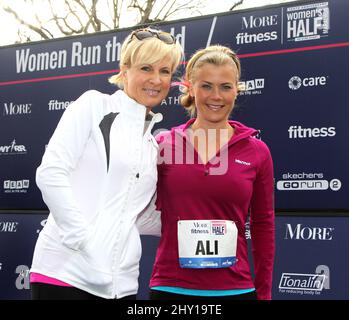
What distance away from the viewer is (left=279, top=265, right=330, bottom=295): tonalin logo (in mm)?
3648

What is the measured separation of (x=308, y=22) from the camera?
3877mm

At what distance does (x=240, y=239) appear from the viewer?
236cm

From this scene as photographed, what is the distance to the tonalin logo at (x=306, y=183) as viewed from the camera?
12.3 feet

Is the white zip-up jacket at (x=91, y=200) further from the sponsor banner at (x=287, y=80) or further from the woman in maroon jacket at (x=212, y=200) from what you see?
the sponsor banner at (x=287, y=80)

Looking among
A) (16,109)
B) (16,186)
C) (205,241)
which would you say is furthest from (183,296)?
(16,109)

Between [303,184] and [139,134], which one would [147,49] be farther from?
[303,184]

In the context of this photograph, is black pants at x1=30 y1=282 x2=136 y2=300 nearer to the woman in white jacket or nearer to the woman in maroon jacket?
the woman in white jacket

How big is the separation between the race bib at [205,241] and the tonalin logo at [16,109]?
3.35m

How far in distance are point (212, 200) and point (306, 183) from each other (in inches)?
69.7

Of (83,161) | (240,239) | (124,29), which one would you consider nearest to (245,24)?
(124,29)

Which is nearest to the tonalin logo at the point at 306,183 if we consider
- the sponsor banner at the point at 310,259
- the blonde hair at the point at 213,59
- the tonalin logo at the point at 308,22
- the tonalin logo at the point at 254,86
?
the sponsor banner at the point at 310,259

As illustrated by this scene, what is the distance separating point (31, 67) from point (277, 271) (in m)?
3.10

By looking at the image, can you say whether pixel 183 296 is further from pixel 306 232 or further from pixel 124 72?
pixel 306 232

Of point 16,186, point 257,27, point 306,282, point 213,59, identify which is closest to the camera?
point 213,59
